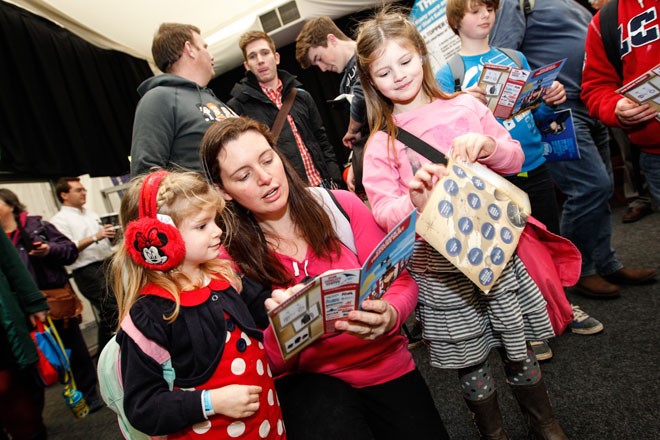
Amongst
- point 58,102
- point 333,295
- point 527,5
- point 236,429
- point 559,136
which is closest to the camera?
point 333,295

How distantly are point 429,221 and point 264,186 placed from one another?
1.59 ft

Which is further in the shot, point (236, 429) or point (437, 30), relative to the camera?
point (437, 30)

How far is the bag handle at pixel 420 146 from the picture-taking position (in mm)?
1173

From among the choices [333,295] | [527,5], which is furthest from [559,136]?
[333,295]

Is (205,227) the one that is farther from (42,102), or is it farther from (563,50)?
(42,102)

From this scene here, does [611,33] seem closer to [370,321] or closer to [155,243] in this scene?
[370,321]

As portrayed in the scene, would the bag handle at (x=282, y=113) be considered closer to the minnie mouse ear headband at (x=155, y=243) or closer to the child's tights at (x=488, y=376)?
the minnie mouse ear headband at (x=155, y=243)

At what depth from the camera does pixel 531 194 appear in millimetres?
1734

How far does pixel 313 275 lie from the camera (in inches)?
45.6

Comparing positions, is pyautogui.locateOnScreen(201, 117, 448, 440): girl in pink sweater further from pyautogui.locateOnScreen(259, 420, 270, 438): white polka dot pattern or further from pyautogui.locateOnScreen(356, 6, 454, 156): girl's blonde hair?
pyautogui.locateOnScreen(356, 6, 454, 156): girl's blonde hair

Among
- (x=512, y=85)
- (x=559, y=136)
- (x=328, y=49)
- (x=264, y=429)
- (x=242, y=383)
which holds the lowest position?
(x=264, y=429)

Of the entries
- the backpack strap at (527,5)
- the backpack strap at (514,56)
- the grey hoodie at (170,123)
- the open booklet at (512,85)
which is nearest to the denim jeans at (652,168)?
the open booklet at (512,85)

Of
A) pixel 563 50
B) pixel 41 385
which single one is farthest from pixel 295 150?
pixel 41 385

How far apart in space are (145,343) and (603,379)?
1789 millimetres
